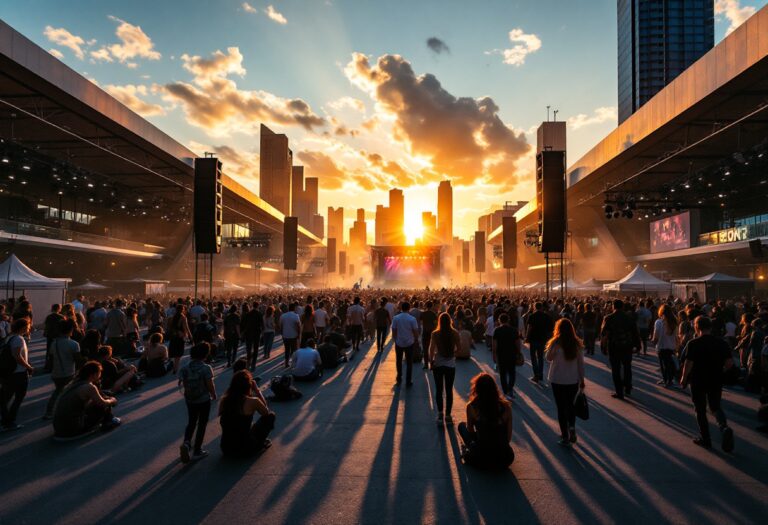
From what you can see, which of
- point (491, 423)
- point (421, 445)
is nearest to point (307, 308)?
point (421, 445)

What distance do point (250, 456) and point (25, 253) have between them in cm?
3372

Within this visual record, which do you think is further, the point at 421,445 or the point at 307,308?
the point at 307,308

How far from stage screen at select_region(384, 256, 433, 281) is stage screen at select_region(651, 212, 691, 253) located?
40998mm

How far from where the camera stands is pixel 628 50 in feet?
352

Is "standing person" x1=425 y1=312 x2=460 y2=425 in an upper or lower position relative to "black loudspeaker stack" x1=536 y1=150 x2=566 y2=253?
lower

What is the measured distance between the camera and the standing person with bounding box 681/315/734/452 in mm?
5113

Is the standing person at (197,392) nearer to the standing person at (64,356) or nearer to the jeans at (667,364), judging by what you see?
the standing person at (64,356)

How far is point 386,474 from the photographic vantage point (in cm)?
456

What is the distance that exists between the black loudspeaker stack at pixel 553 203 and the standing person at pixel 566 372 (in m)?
10.1

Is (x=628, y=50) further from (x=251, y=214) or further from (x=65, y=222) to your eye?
(x=65, y=222)

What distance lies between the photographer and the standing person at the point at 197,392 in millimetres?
4867

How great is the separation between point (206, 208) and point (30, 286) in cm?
948

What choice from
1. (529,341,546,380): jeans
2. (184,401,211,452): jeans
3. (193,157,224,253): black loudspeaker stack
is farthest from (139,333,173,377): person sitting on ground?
(529,341,546,380): jeans

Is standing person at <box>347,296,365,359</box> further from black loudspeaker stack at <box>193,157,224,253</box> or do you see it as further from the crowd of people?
black loudspeaker stack at <box>193,157,224,253</box>
